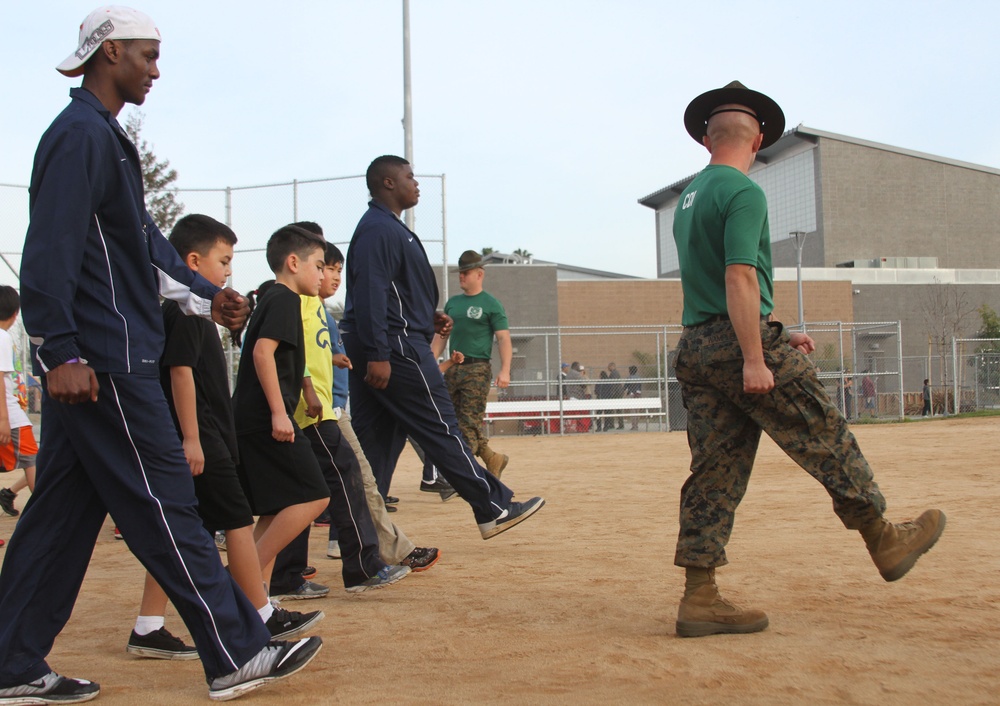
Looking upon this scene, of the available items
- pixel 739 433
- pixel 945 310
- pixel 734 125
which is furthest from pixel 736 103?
pixel 945 310

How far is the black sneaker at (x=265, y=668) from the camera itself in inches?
120

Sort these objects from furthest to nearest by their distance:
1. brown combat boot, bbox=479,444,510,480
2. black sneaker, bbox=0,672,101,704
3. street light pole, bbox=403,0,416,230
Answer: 1. street light pole, bbox=403,0,416,230
2. brown combat boot, bbox=479,444,510,480
3. black sneaker, bbox=0,672,101,704

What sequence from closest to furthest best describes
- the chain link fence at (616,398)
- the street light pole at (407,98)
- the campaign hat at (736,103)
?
the campaign hat at (736,103), the street light pole at (407,98), the chain link fence at (616,398)

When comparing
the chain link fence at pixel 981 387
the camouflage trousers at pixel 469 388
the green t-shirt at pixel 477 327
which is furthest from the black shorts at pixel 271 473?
the chain link fence at pixel 981 387

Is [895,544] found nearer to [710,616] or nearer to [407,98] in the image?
[710,616]

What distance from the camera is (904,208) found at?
167ft

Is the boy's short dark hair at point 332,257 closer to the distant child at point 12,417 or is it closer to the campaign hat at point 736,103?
the distant child at point 12,417

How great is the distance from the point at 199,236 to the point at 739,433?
91.3 inches

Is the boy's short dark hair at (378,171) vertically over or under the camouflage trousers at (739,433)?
over

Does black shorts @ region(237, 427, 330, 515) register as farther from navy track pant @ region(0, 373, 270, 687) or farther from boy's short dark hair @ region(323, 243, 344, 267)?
boy's short dark hair @ region(323, 243, 344, 267)

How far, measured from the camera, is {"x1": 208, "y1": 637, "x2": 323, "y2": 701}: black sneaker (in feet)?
10.0

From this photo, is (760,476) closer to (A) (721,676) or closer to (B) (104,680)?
(A) (721,676)

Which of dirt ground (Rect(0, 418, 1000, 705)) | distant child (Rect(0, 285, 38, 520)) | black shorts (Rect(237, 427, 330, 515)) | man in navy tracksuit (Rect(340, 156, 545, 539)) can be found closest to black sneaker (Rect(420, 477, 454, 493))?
dirt ground (Rect(0, 418, 1000, 705))

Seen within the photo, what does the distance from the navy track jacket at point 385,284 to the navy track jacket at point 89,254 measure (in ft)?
6.51
